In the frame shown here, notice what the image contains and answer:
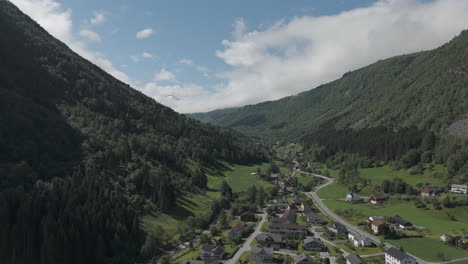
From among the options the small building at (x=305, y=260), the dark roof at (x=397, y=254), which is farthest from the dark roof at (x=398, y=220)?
the small building at (x=305, y=260)

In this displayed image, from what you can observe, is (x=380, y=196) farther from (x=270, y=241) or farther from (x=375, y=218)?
(x=270, y=241)

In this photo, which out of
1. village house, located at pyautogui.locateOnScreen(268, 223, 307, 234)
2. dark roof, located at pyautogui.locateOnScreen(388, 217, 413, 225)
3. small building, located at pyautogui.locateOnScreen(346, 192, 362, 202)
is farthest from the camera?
small building, located at pyautogui.locateOnScreen(346, 192, 362, 202)

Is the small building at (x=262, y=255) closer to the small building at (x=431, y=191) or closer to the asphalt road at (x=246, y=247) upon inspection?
the asphalt road at (x=246, y=247)

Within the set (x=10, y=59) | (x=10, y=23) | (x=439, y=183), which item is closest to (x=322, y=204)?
(x=439, y=183)

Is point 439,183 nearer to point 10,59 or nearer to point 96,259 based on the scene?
point 96,259

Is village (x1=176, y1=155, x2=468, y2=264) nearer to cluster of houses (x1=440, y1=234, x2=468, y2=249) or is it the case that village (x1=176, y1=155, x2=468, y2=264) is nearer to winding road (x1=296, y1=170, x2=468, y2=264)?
cluster of houses (x1=440, y1=234, x2=468, y2=249)

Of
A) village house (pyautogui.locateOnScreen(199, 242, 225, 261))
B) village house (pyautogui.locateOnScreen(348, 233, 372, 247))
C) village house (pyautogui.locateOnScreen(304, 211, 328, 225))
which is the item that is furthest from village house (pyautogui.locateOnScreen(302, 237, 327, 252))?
village house (pyautogui.locateOnScreen(199, 242, 225, 261))
